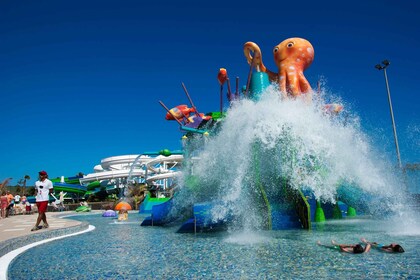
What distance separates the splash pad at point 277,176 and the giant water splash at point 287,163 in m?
0.03

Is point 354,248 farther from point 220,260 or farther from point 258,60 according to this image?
point 258,60

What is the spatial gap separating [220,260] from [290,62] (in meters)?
11.4

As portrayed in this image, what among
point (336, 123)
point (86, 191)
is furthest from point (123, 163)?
point (336, 123)

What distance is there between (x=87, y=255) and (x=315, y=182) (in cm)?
671

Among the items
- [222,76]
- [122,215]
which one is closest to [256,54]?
[222,76]

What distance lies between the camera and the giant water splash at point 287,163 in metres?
9.27

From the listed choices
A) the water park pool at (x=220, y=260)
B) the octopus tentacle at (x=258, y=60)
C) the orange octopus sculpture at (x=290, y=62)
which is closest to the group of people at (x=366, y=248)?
the water park pool at (x=220, y=260)

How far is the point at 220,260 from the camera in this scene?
4828 mm

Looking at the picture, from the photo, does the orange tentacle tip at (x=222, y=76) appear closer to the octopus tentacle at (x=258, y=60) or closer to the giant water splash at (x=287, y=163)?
the octopus tentacle at (x=258, y=60)

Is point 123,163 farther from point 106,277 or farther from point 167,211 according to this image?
point 106,277

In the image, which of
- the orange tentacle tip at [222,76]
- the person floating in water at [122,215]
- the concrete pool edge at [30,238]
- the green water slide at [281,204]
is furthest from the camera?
the orange tentacle tip at [222,76]

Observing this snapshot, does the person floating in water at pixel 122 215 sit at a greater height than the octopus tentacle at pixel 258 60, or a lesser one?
lesser

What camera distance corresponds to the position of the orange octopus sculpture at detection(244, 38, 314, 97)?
14.0 m

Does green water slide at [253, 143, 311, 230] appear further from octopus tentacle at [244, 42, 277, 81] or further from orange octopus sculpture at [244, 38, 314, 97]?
octopus tentacle at [244, 42, 277, 81]
